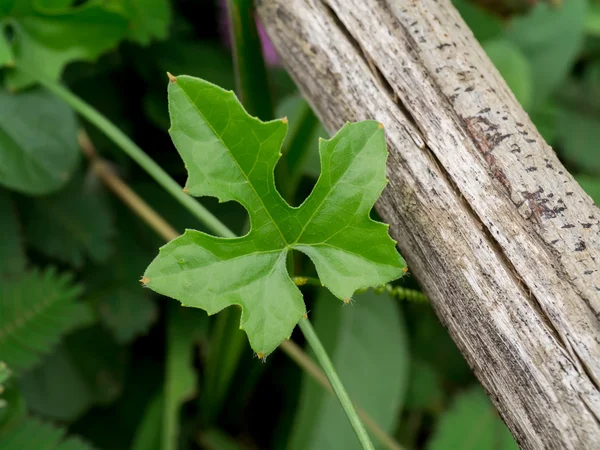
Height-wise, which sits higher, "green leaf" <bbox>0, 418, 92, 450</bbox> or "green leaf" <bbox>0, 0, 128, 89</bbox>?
"green leaf" <bbox>0, 0, 128, 89</bbox>

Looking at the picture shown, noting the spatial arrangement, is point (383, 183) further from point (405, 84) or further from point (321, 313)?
point (321, 313)

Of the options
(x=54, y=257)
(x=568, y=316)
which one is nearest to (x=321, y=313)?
(x=54, y=257)

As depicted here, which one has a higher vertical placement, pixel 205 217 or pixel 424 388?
pixel 205 217

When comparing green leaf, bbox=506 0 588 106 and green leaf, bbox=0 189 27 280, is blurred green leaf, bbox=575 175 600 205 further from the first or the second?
green leaf, bbox=0 189 27 280

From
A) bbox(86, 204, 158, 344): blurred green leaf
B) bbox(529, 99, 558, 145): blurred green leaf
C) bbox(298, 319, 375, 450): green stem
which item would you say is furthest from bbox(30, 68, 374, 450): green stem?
bbox(529, 99, 558, 145): blurred green leaf

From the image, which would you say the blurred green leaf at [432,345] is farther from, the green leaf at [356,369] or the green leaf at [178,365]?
the green leaf at [178,365]

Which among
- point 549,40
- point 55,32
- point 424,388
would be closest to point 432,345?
point 424,388

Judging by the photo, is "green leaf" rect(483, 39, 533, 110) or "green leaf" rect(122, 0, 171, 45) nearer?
"green leaf" rect(122, 0, 171, 45)

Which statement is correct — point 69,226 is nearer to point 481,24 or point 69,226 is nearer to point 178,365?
point 178,365

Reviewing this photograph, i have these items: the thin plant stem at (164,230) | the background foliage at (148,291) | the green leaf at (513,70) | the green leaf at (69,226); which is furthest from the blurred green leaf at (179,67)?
the green leaf at (513,70)
